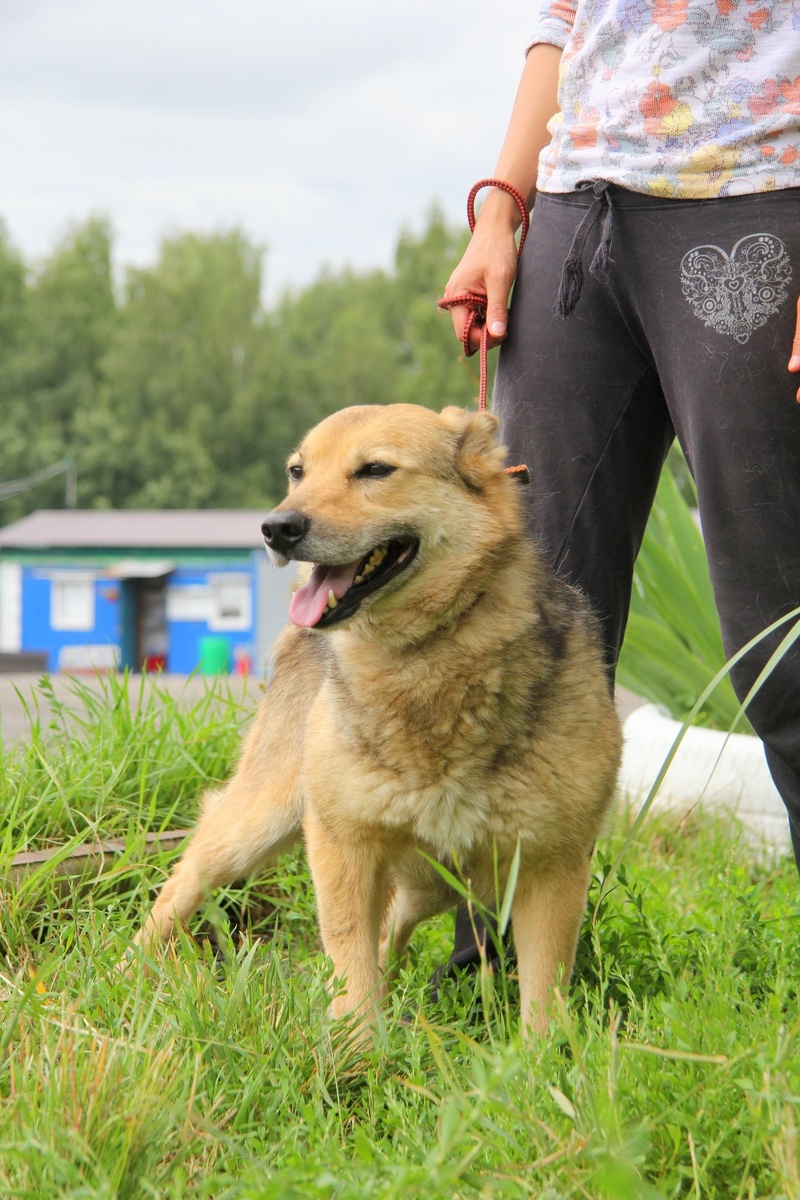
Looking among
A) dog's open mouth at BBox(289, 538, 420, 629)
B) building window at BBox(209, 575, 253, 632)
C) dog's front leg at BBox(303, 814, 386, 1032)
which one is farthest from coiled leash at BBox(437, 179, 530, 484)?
building window at BBox(209, 575, 253, 632)

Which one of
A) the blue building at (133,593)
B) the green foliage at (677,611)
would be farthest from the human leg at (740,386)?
the blue building at (133,593)

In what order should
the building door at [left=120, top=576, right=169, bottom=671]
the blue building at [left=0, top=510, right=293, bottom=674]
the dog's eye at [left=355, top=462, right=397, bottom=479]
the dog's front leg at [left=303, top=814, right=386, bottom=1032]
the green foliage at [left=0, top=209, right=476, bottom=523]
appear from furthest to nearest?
the green foliage at [left=0, top=209, right=476, bottom=523] → the building door at [left=120, top=576, right=169, bottom=671] → the blue building at [left=0, top=510, right=293, bottom=674] → the dog's eye at [left=355, top=462, right=397, bottom=479] → the dog's front leg at [left=303, top=814, right=386, bottom=1032]

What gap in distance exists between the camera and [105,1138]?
5.14ft

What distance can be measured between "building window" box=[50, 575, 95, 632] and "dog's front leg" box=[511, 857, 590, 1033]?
23.6 meters

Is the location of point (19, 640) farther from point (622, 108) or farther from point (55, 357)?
point (622, 108)

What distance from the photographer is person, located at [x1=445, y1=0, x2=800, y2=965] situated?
2242mm

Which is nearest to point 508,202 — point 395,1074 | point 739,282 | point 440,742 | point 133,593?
point 739,282

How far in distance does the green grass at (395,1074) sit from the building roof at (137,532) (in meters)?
21.3

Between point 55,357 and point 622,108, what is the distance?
3987 cm

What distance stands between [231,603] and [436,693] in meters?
23.0

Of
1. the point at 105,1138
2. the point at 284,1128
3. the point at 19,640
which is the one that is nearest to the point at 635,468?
the point at 284,1128

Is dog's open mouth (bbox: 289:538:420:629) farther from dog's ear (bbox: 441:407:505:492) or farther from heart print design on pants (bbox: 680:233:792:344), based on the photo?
heart print design on pants (bbox: 680:233:792:344)

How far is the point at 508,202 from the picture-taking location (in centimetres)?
273

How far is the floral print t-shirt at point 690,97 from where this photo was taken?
221cm
